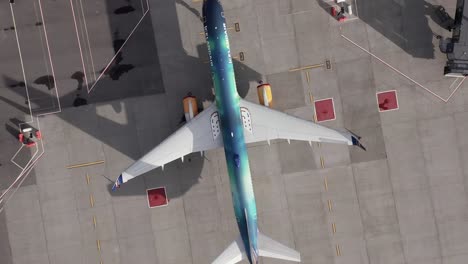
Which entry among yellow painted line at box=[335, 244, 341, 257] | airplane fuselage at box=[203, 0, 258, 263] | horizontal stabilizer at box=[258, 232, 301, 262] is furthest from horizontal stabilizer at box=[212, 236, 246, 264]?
yellow painted line at box=[335, 244, 341, 257]

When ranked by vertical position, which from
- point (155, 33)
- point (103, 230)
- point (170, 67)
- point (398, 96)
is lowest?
point (103, 230)

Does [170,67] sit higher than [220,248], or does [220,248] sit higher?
[170,67]

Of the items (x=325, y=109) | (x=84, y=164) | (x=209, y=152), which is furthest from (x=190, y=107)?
(x=325, y=109)

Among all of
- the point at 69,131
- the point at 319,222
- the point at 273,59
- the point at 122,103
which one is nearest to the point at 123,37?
the point at 122,103

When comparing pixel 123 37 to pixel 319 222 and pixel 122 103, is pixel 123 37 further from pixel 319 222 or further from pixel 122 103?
pixel 319 222

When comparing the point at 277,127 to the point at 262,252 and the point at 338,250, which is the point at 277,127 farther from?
the point at 338,250
